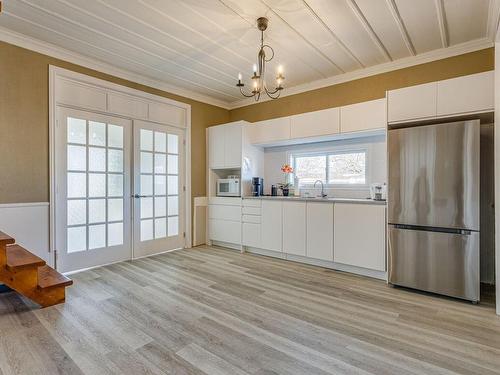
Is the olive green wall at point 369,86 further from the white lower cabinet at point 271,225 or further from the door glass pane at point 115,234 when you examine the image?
the door glass pane at point 115,234

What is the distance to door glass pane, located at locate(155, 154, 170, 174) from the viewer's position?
4352 mm

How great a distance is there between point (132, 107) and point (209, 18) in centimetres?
195

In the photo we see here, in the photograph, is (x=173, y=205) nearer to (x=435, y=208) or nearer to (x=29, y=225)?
(x=29, y=225)

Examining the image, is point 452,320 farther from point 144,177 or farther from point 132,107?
point 132,107

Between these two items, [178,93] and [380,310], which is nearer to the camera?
[380,310]

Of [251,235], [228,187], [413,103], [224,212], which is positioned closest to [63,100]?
[228,187]

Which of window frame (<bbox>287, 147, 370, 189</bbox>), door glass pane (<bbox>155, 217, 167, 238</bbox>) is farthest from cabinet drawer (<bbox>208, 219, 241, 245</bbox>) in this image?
window frame (<bbox>287, 147, 370, 189</bbox>)

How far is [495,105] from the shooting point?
Result: 2.39m

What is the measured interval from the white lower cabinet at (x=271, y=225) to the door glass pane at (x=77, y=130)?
8.51ft

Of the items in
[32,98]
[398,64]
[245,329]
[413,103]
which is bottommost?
[245,329]

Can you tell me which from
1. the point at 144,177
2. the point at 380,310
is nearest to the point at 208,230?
the point at 144,177

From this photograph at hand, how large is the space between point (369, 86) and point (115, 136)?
356 centimetres

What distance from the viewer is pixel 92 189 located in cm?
362

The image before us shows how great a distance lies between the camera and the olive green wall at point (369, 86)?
3113mm
